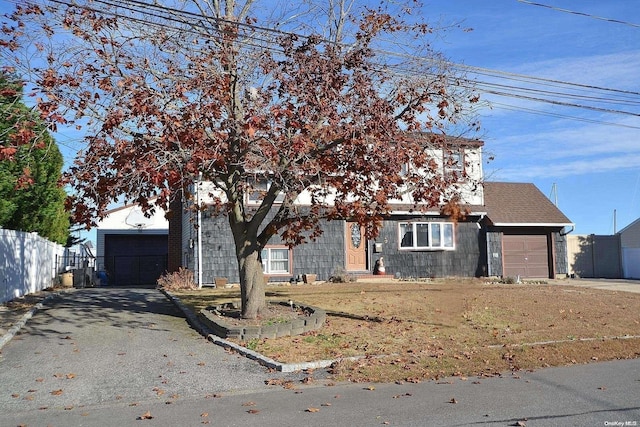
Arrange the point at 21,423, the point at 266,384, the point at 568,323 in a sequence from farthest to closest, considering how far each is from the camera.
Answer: the point at 568,323 → the point at 266,384 → the point at 21,423

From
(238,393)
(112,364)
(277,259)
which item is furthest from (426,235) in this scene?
(238,393)

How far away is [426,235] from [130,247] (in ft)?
64.1

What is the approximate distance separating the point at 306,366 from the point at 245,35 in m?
7.19

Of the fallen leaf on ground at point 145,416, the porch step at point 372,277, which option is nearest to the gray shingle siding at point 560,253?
→ the porch step at point 372,277

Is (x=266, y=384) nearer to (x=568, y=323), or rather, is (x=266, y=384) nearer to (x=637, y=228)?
(x=568, y=323)

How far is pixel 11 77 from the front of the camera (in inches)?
486

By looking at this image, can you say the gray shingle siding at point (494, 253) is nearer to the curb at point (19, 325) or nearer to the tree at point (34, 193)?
the tree at point (34, 193)

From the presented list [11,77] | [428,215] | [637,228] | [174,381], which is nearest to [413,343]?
[174,381]

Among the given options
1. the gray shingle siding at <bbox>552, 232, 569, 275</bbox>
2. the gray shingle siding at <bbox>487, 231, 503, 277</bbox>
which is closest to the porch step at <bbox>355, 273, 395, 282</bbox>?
the gray shingle siding at <bbox>487, 231, 503, 277</bbox>

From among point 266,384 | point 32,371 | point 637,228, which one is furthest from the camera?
point 637,228

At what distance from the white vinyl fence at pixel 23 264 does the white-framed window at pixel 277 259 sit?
820 cm

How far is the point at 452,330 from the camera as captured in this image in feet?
43.3

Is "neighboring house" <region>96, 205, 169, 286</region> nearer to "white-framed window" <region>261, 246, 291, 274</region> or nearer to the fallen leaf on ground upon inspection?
"white-framed window" <region>261, 246, 291, 274</region>

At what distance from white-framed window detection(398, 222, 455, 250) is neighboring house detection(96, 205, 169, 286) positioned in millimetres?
15473
